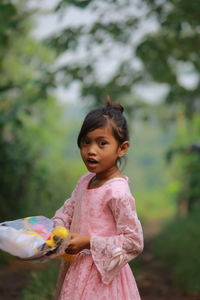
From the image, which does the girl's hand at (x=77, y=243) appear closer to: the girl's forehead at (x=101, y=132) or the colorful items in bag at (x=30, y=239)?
the colorful items in bag at (x=30, y=239)

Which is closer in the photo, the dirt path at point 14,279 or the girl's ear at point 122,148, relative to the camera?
the girl's ear at point 122,148

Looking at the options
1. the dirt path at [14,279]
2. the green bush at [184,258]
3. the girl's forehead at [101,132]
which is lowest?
the green bush at [184,258]

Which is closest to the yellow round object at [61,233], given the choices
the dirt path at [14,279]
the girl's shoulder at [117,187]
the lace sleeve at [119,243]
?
the lace sleeve at [119,243]

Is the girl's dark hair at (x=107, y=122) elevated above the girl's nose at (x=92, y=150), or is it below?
above

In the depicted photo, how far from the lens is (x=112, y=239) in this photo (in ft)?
7.97

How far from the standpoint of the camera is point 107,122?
99.3 inches

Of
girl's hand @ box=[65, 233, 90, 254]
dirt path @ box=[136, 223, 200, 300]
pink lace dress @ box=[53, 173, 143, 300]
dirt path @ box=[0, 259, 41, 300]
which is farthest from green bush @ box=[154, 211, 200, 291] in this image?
girl's hand @ box=[65, 233, 90, 254]

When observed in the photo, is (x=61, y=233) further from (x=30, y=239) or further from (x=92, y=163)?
(x=92, y=163)

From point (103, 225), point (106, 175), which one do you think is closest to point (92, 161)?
point (106, 175)

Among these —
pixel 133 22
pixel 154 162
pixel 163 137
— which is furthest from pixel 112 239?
pixel 163 137

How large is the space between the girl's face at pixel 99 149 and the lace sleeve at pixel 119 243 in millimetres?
172

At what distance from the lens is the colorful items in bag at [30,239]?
7.53 ft

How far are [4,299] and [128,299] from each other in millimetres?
3130

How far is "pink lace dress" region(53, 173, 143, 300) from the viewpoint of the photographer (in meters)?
2.43
